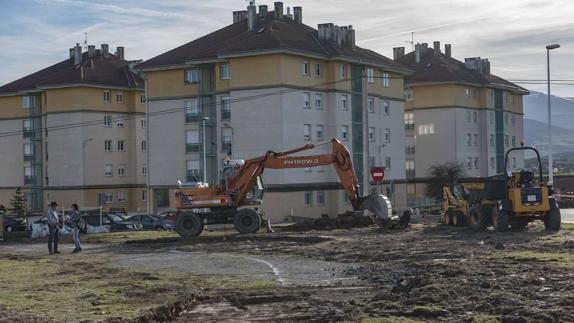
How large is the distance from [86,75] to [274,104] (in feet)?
84.7

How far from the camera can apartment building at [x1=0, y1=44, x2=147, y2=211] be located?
76.8 metres

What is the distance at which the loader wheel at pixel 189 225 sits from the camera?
3478 cm

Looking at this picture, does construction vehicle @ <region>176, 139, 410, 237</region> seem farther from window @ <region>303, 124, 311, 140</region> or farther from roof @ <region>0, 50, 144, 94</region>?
roof @ <region>0, 50, 144, 94</region>

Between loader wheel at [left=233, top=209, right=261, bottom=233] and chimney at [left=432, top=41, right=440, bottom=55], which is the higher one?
chimney at [left=432, top=41, right=440, bottom=55]

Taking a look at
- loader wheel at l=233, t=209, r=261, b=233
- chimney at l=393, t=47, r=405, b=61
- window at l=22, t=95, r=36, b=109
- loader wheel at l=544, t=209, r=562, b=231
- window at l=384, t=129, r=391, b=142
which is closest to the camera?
loader wheel at l=544, t=209, r=562, b=231

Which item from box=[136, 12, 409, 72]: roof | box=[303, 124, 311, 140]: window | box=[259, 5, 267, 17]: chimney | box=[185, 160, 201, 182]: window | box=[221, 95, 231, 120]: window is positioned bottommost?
box=[185, 160, 201, 182]: window

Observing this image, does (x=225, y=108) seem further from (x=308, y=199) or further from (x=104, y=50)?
(x=104, y=50)

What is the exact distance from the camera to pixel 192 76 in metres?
67.5

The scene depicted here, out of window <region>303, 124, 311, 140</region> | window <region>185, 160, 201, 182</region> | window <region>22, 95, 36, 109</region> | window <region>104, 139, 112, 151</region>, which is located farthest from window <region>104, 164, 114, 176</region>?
window <region>303, 124, 311, 140</region>

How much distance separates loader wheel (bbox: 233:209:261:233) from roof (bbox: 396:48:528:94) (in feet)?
168

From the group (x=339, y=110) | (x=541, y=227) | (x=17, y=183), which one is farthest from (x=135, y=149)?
(x=541, y=227)

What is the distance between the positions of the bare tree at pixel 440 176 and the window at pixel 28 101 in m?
39.7

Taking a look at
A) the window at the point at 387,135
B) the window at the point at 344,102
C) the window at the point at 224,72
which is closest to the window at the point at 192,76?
the window at the point at 224,72

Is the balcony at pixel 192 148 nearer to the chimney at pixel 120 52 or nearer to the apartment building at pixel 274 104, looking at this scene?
the apartment building at pixel 274 104
